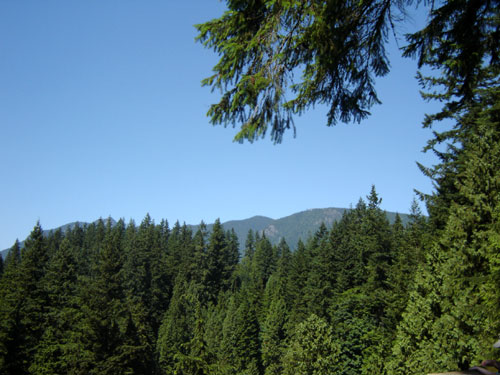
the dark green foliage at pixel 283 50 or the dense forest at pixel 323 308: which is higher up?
the dark green foliage at pixel 283 50

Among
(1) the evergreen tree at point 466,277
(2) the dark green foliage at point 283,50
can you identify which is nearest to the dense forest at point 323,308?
(1) the evergreen tree at point 466,277

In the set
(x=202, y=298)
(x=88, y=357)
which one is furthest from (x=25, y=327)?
(x=202, y=298)

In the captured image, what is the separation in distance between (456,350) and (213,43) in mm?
14615

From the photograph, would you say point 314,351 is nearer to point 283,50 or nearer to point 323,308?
point 323,308

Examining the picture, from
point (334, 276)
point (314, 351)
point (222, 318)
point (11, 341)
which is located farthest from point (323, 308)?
point (11, 341)

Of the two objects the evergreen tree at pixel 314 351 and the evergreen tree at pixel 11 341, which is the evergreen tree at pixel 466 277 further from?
the evergreen tree at pixel 11 341

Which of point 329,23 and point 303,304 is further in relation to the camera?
point 303,304

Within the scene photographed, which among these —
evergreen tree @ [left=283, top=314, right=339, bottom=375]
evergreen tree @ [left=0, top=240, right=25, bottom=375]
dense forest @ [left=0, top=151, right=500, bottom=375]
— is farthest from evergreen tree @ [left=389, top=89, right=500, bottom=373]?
evergreen tree @ [left=0, top=240, right=25, bottom=375]

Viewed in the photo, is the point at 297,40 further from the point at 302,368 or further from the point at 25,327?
the point at 25,327

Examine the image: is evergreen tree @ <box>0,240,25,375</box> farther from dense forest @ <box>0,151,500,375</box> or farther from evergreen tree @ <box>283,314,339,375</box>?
evergreen tree @ <box>283,314,339,375</box>

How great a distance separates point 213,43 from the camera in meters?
5.29

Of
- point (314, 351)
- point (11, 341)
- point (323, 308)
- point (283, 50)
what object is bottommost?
point (314, 351)

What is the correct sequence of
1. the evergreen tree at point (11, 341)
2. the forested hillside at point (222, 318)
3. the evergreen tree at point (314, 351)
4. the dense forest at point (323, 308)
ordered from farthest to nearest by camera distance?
the evergreen tree at point (314, 351) → the forested hillside at point (222, 318) → the evergreen tree at point (11, 341) → the dense forest at point (323, 308)

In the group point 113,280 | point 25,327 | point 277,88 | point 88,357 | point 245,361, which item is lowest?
point 245,361
